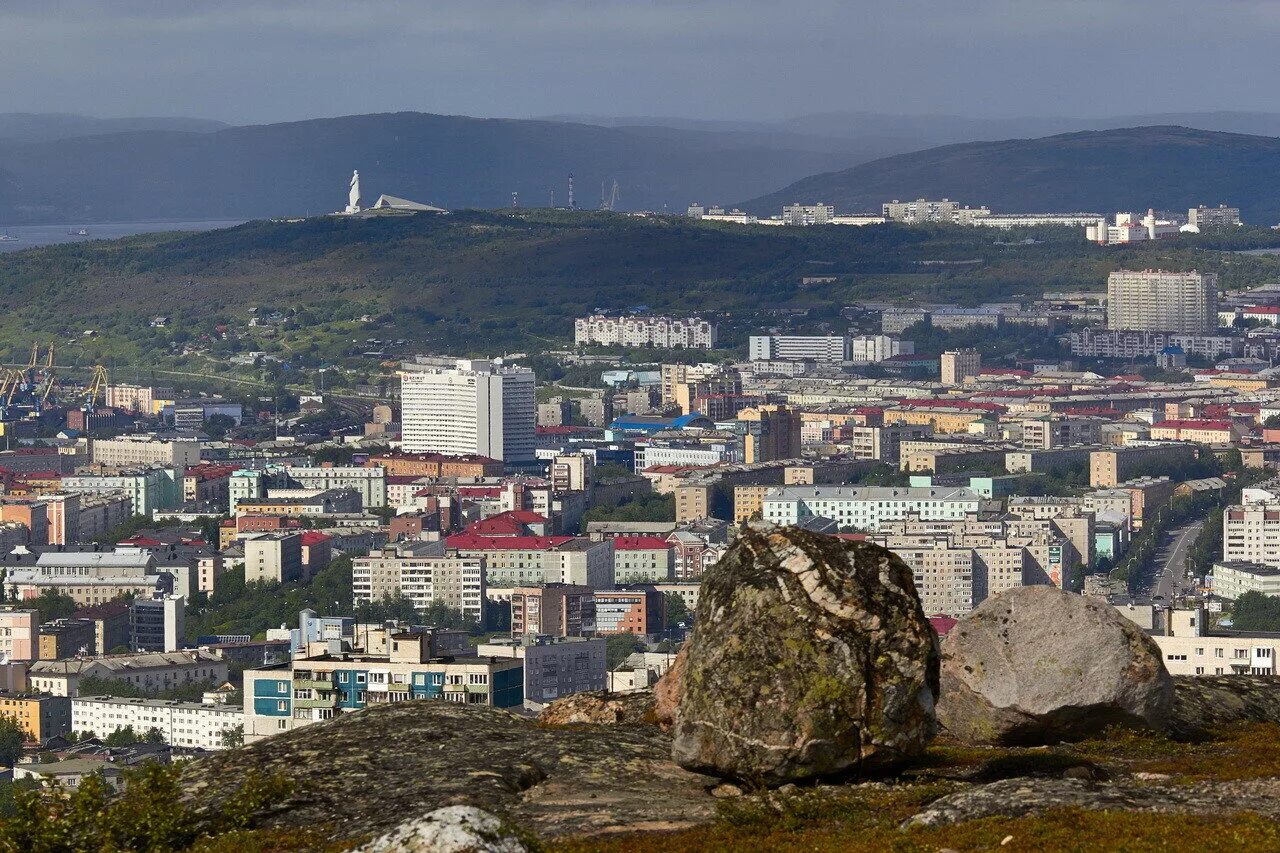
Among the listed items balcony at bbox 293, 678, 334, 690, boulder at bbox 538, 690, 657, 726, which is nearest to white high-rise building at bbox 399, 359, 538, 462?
balcony at bbox 293, 678, 334, 690

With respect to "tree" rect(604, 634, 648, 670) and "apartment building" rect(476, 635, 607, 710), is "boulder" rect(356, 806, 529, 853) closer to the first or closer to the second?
"apartment building" rect(476, 635, 607, 710)

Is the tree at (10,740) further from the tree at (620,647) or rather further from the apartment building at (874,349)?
the apartment building at (874,349)

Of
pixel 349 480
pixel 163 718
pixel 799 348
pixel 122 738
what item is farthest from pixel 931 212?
pixel 122 738

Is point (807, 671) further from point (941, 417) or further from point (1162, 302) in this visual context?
point (1162, 302)

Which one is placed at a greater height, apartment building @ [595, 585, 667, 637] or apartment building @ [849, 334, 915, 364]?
apartment building @ [849, 334, 915, 364]

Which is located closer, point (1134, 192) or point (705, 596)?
point (705, 596)

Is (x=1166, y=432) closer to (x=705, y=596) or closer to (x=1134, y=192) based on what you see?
(x=705, y=596)

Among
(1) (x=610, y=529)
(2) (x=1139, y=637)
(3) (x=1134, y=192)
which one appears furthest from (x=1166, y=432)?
(3) (x=1134, y=192)
